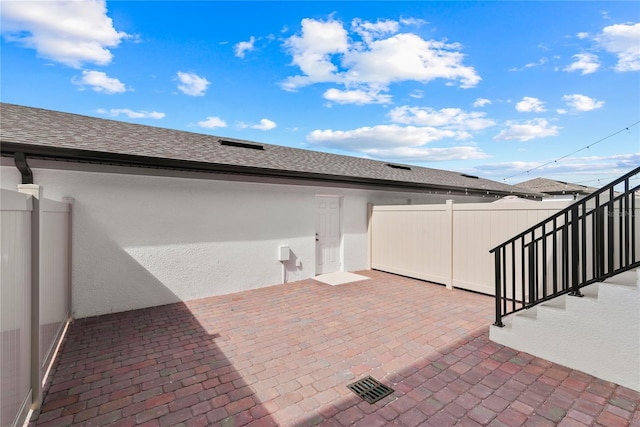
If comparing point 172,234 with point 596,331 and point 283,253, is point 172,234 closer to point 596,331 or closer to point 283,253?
point 283,253

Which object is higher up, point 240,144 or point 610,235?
point 240,144

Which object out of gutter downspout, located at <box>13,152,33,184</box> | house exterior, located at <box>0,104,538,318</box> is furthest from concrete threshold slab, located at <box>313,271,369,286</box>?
gutter downspout, located at <box>13,152,33,184</box>

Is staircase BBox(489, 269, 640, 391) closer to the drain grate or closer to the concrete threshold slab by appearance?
the drain grate

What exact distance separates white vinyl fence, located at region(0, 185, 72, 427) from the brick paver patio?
0.42m

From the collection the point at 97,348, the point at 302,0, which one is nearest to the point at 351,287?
the point at 97,348

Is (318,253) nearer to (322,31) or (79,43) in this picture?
(322,31)

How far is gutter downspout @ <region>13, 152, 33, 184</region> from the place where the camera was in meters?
4.27

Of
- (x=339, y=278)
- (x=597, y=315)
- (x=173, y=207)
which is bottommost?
(x=339, y=278)

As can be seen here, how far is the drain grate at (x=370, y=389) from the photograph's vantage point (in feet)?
8.91

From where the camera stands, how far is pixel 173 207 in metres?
5.87

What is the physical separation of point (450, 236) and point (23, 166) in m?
8.49

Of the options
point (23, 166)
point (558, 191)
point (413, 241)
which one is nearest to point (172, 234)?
point (23, 166)

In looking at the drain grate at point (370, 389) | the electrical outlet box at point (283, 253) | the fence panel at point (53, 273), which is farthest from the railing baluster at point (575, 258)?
the fence panel at point (53, 273)

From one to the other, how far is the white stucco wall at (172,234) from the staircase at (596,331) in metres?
5.41
